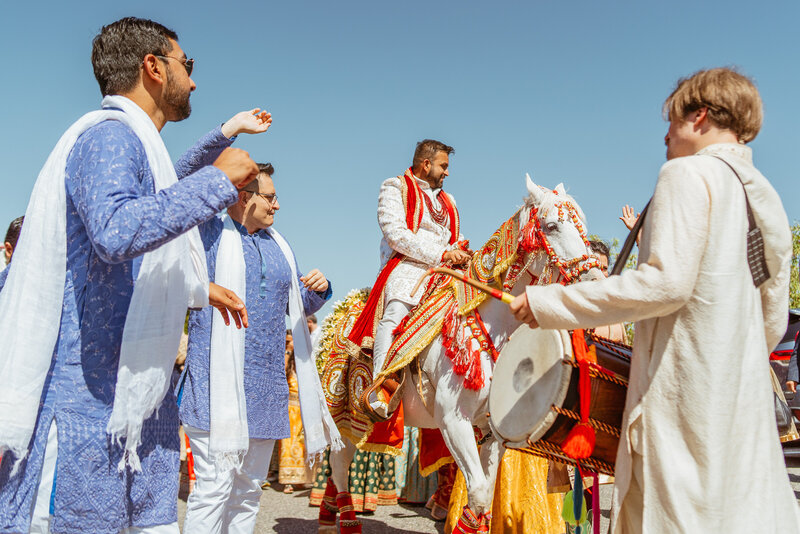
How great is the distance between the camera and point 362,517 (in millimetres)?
7777

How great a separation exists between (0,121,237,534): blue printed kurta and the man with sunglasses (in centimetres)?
133

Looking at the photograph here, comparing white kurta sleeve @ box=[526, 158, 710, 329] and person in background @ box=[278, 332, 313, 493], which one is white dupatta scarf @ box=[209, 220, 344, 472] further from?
person in background @ box=[278, 332, 313, 493]

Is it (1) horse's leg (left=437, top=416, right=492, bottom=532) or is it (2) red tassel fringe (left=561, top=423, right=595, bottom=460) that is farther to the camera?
(1) horse's leg (left=437, top=416, right=492, bottom=532)

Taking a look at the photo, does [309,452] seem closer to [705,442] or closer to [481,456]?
[481,456]

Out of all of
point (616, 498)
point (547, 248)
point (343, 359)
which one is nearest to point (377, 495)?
point (343, 359)

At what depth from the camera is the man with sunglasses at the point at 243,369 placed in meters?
3.55

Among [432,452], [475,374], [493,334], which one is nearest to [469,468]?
[475,374]

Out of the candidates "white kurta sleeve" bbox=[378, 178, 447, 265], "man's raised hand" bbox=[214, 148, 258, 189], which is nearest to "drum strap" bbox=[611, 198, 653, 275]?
"man's raised hand" bbox=[214, 148, 258, 189]

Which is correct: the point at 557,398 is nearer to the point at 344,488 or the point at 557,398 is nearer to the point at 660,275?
the point at 660,275

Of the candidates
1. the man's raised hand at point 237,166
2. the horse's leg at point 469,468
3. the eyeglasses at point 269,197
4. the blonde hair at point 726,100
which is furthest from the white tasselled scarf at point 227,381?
the blonde hair at point 726,100

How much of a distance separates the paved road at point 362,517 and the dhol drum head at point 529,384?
14.6ft

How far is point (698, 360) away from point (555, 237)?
2341 millimetres

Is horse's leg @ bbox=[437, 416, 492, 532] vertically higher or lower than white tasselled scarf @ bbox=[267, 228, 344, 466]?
lower

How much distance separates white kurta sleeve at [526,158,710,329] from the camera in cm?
214
